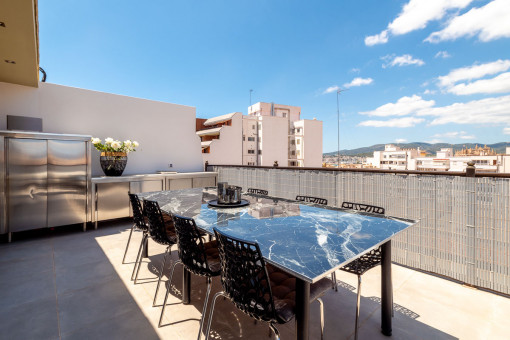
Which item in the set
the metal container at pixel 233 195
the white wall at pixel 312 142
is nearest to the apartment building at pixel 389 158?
the white wall at pixel 312 142

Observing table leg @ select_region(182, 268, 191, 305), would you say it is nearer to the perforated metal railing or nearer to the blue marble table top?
the blue marble table top

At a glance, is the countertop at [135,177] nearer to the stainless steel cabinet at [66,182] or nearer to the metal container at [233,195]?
the stainless steel cabinet at [66,182]

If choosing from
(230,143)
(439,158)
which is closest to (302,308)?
(230,143)

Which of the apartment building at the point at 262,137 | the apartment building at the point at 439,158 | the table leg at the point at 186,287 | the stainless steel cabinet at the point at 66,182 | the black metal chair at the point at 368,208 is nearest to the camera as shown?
the table leg at the point at 186,287

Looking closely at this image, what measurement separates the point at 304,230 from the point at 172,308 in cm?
132

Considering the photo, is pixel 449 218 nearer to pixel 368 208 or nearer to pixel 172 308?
pixel 368 208

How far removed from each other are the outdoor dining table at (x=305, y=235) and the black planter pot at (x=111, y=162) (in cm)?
267

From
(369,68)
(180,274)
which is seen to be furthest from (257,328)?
(369,68)

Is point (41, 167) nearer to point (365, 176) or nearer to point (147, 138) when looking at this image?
point (147, 138)

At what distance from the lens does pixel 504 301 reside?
2.03m

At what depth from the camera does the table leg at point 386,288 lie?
1.60 metres

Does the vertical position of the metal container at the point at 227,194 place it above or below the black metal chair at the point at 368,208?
above

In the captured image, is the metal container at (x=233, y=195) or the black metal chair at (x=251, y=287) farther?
the metal container at (x=233, y=195)

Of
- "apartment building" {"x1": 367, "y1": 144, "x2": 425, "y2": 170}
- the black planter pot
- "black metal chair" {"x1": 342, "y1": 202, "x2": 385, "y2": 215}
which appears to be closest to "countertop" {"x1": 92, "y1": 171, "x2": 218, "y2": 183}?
the black planter pot
